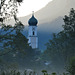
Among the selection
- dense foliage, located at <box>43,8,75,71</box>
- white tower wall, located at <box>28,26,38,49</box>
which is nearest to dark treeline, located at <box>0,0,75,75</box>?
dense foliage, located at <box>43,8,75,71</box>

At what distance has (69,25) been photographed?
54.8 metres

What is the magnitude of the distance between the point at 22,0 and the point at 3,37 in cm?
874

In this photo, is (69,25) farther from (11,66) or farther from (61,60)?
(11,66)

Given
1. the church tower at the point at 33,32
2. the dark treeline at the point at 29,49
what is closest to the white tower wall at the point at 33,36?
the church tower at the point at 33,32

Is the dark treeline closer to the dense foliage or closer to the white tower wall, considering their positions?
the dense foliage

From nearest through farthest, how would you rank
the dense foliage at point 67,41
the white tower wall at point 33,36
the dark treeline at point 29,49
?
the dark treeline at point 29,49 → the dense foliage at point 67,41 → the white tower wall at point 33,36

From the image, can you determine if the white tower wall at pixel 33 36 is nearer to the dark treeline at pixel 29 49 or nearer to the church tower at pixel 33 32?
the church tower at pixel 33 32

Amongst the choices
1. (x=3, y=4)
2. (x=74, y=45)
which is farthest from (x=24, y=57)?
(x=3, y=4)

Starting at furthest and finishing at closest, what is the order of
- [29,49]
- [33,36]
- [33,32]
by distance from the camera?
[33,36] < [33,32] < [29,49]

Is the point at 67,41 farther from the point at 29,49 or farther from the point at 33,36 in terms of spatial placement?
the point at 33,36

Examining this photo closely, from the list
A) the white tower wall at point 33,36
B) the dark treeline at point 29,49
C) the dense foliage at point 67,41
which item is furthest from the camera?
the white tower wall at point 33,36

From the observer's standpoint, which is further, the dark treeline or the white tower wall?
the white tower wall

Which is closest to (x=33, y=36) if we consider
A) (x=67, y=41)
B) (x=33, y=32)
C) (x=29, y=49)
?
(x=33, y=32)

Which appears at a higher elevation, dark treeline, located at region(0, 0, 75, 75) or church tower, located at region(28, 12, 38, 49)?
A: church tower, located at region(28, 12, 38, 49)
